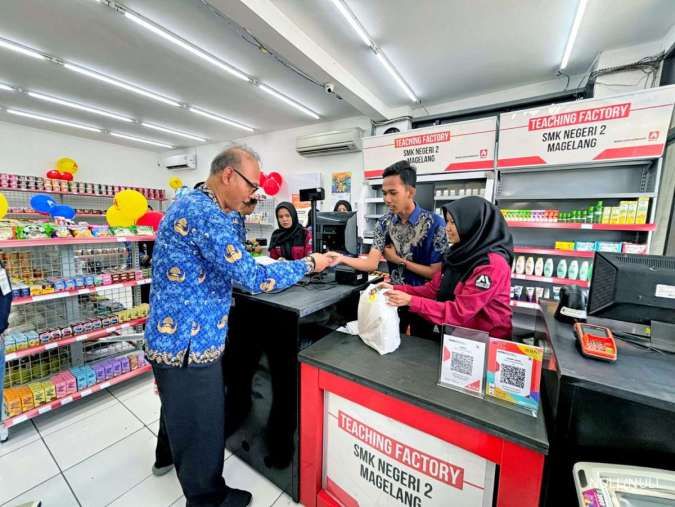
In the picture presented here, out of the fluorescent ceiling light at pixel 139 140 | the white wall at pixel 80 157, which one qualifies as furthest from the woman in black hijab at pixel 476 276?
the white wall at pixel 80 157

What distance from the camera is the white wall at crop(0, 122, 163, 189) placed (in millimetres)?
6453

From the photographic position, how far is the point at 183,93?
4.70m

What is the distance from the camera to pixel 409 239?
2.21 meters

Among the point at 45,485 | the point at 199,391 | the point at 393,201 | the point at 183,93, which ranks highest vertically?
the point at 183,93

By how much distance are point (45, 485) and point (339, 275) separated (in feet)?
7.28

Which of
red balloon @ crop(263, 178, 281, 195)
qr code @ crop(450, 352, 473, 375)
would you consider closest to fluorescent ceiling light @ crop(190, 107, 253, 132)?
red balloon @ crop(263, 178, 281, 195)

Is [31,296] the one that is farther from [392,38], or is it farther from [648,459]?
[392,38]

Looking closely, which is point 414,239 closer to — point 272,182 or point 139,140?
point 272,182

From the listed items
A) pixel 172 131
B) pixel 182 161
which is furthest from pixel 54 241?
pixel 182 161

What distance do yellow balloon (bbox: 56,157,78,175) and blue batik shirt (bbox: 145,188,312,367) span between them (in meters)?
8.07

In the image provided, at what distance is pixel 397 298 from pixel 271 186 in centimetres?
578

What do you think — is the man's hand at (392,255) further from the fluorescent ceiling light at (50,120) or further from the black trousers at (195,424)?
the fluorescent ceiling light at (50,120)

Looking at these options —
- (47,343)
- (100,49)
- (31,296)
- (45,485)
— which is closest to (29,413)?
(47,343)

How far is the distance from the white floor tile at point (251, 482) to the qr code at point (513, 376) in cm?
152
